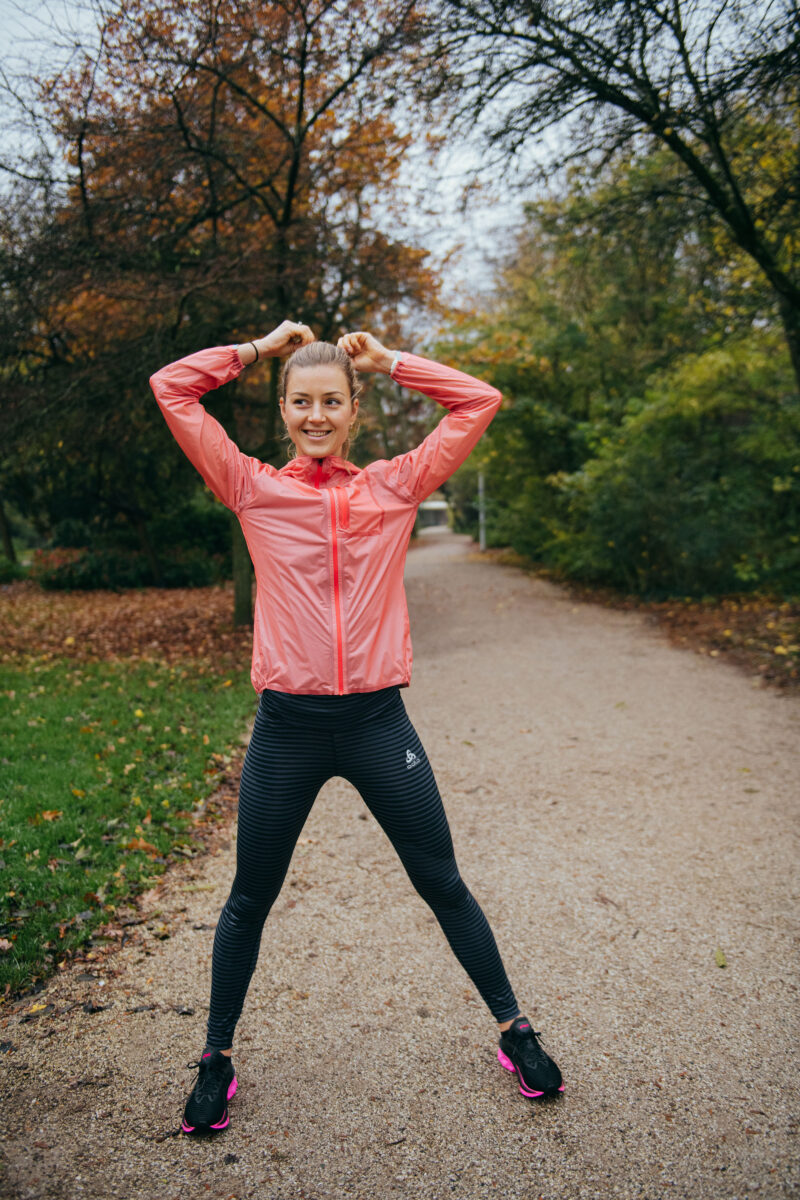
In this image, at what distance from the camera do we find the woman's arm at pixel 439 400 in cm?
219

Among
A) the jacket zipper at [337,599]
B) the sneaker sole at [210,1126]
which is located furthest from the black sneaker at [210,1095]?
the jacket zipper at [337,599]

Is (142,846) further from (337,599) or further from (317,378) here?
(317,378)

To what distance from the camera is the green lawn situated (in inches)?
129

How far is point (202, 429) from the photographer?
6.85ft

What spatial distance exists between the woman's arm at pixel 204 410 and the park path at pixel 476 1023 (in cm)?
181

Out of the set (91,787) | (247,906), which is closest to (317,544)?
(247,906)

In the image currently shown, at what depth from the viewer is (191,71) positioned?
747cm

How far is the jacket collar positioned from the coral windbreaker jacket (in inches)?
0.7

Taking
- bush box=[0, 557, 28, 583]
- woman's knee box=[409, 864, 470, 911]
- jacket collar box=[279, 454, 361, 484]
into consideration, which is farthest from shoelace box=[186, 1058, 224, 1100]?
bush box=[0, 557, 28, 583]

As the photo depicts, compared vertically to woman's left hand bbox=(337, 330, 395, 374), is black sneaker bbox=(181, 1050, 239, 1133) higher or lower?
lower

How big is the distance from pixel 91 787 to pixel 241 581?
18.9 ft

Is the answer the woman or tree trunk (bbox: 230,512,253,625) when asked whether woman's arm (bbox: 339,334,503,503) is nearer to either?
the woman

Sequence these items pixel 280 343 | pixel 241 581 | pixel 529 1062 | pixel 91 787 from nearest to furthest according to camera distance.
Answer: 1. pixel 280 343
2. pixel 529 1062
3. pixel 91 787
4. pixel 241 581

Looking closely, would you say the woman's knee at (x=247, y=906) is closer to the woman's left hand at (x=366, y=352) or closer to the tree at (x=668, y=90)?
the woman's left hand at (x=366, y=352)
